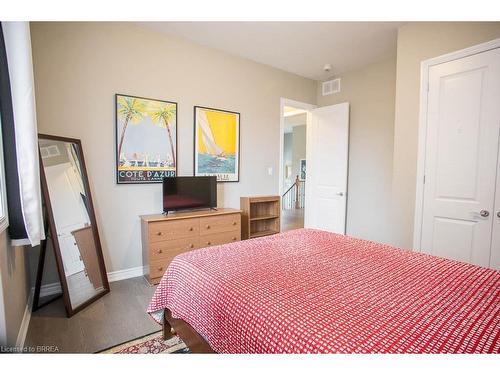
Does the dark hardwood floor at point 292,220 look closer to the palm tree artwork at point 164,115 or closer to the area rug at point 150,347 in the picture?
the palm tree artwork at point 164,115

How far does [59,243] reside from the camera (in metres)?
2.16

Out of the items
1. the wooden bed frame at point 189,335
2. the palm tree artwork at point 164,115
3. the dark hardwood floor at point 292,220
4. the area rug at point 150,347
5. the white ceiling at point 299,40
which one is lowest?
the dark hardwood floor at point 292,220

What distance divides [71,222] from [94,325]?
2.97ft

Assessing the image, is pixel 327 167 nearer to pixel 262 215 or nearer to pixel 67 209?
pixel 262 215

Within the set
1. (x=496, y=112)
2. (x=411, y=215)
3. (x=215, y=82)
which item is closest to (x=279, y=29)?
(x=215, y=82)

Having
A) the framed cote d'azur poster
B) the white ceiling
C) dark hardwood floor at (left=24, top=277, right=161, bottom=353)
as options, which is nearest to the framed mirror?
dark hardwood floor at (left=24, top=277, right=161, bottom=353)

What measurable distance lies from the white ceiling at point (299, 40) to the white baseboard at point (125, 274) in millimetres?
2661

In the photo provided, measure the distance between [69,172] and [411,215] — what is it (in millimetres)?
3351

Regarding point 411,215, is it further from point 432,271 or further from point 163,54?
point 163,54

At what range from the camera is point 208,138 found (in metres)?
3.40

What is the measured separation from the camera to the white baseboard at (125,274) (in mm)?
2787

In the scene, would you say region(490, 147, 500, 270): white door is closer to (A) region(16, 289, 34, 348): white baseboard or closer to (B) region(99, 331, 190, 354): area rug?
(B) region(99, 331, 190, 354): area rug

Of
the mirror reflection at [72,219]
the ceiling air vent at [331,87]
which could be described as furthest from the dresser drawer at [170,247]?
the ceiling air vent at [331,87]

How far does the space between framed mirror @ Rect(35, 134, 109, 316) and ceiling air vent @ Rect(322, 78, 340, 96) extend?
3627 millimetres
